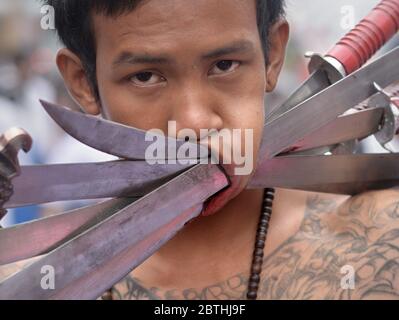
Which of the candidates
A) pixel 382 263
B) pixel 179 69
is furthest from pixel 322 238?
pixel 179 69

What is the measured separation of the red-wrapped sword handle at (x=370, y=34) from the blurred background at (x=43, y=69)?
1.12 m

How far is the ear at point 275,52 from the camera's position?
1.82m

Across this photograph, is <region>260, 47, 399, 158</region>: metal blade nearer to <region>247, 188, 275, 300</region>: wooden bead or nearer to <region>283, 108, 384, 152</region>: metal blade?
Answer: <region>283, 108, 384, 152</region>: metal blade

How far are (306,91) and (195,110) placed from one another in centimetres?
41

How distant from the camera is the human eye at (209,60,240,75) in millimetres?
1526

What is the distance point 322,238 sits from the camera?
67.7 inches

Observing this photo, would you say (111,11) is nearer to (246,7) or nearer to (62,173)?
(246,7)

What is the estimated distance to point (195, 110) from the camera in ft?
4.76

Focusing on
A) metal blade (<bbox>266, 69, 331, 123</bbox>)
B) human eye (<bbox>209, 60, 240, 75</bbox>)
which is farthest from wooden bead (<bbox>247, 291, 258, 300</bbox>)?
human eye (<bbox>209, 60, 240, 75</bbox>)

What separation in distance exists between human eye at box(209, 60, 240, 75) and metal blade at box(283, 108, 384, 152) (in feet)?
0.82

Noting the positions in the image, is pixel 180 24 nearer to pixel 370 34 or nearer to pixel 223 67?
pixel 223 67

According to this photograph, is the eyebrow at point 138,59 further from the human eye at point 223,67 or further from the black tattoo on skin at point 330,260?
the black tattoo on skin at point 330,260

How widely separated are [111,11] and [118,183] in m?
0.44
